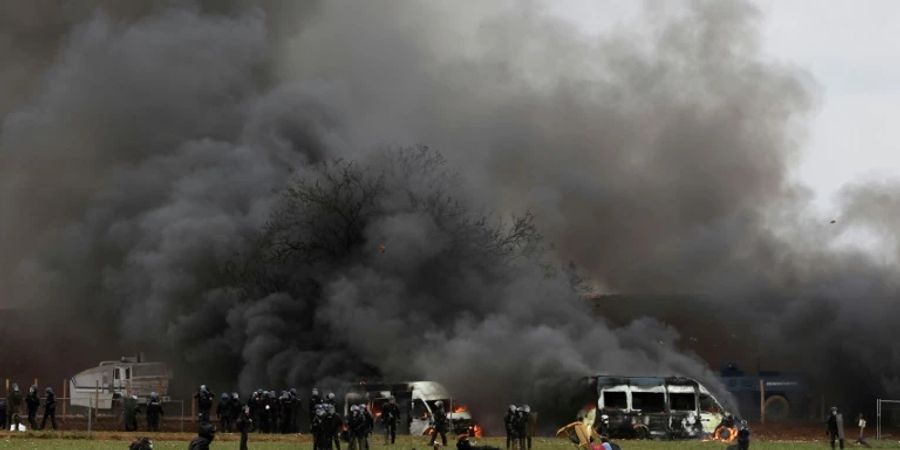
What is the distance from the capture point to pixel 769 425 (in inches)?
2628

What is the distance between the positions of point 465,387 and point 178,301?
16.4m

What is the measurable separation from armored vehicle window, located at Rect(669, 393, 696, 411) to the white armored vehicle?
25.7 metres

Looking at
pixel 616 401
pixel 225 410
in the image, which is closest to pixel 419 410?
pixel 225 410

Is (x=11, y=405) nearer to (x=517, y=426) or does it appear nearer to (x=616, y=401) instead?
(x=517, y=426)

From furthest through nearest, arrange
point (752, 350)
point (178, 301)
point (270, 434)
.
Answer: point (752, 350)
point (178, 301)
point (270, 434)

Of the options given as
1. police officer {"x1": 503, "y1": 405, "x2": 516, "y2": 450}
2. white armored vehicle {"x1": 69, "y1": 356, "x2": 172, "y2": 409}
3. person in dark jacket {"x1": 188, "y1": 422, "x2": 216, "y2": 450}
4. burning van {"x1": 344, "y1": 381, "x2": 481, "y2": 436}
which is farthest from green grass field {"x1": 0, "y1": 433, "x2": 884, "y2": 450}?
person in dark jacket {"x1": 188, "y1": 422, "x2": 216, "y2": 450}

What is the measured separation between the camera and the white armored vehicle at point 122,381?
72500 millimetres

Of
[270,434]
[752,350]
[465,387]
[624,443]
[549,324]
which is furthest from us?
[752,350]

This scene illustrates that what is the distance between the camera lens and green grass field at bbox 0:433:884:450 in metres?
48.8

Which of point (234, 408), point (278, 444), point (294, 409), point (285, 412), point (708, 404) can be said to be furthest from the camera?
point (294, 409)

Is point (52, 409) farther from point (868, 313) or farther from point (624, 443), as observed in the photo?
point (868, 313)

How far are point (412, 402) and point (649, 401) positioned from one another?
27.8 ft

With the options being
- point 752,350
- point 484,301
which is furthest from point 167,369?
point 752,350

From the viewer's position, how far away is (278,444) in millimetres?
51250
